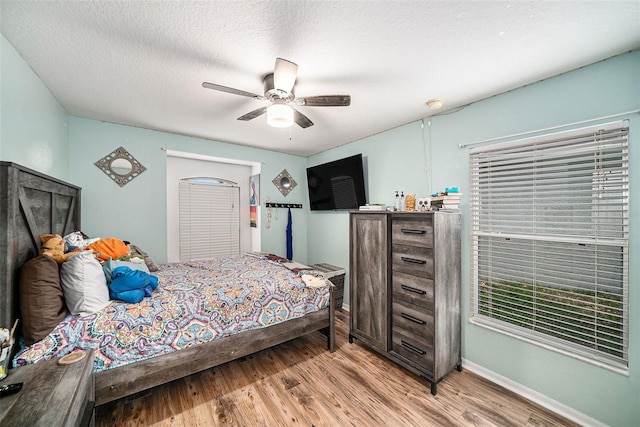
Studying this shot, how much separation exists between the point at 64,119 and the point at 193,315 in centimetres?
259

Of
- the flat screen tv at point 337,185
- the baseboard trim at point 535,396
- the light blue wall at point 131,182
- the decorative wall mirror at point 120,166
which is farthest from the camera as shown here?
the flat screen tv at point 337,185

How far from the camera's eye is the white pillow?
1608 mm

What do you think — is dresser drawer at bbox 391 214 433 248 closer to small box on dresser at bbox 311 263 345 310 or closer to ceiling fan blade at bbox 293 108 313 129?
ceiling fan blade at bbox 293 108 313 129

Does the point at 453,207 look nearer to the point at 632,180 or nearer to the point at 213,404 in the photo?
the point at 632,180

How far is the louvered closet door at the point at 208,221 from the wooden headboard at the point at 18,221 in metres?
1.85

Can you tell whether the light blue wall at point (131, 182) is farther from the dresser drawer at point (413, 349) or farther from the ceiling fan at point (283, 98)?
the dresser drawer at point (413, 349)

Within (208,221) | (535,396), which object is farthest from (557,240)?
(208,221)

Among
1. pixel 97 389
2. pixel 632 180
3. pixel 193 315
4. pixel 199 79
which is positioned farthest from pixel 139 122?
pixel 632 180

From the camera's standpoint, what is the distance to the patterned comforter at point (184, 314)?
1549 millimetres

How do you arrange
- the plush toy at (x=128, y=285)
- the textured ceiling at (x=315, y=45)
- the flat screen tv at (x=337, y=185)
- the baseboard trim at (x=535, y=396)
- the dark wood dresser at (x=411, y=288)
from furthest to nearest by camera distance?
the flat screen tv at (x=337, y=185) < the dark wood dresser at (x=411, y=288) < the plush toy at (x=128, y=285) < the baseboard trim at (x=535, y=396) < the textured ceiling at (x=315, y=45)

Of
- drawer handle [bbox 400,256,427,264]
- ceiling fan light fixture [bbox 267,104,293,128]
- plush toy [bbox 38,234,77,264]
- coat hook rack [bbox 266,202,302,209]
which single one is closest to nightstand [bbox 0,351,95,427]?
plush toy [bbox 38,234,77,264]

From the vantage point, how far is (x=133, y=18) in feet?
4.42

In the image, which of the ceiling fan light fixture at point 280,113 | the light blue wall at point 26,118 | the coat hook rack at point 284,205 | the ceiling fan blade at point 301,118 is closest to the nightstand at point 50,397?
the light blue wall at point 26,118

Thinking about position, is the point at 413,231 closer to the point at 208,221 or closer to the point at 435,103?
the point at 435,103
